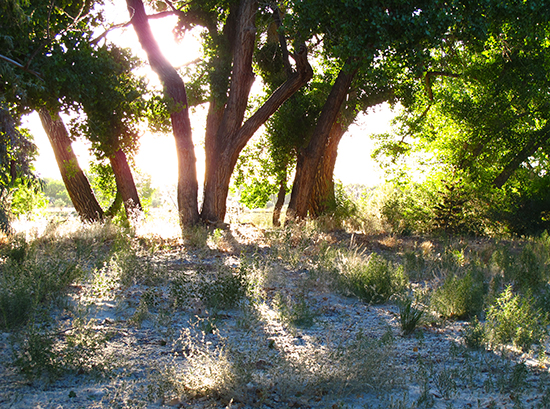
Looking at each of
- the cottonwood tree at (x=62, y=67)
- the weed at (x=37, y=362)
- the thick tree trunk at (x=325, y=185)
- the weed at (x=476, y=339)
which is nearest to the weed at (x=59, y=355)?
the weed at (x=37, y=362)

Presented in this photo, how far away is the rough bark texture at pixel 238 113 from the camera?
12.0 meters

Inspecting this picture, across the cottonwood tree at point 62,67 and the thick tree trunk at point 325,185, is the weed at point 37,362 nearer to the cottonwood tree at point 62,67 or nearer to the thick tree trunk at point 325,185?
the cottonwood tree at point 62,67

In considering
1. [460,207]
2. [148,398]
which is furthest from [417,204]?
[148,398]

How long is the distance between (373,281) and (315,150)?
7850 millimetres

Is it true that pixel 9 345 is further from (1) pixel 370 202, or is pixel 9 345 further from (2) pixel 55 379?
(1) pixel 370 202

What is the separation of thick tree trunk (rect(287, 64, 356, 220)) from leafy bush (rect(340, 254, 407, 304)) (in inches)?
250

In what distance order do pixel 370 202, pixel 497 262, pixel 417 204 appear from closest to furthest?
pixel 497 262
pixel 417 204
pixel 370 202

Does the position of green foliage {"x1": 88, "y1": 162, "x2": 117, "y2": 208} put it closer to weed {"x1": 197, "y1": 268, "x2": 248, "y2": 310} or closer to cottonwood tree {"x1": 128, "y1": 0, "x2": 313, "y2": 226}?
cottonwood tree {"x1": 128, "y1": 0, "x2": 313, "y2": 226}

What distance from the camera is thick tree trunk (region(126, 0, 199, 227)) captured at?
11812 millimetres

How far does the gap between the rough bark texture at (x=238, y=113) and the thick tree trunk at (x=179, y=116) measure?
0.55m

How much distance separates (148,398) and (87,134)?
894 cm

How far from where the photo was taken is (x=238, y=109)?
12312 mm

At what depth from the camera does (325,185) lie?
14.7 metres

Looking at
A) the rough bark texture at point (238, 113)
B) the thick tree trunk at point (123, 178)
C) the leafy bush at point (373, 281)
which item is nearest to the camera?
the leafy bush at point (373, 281)
